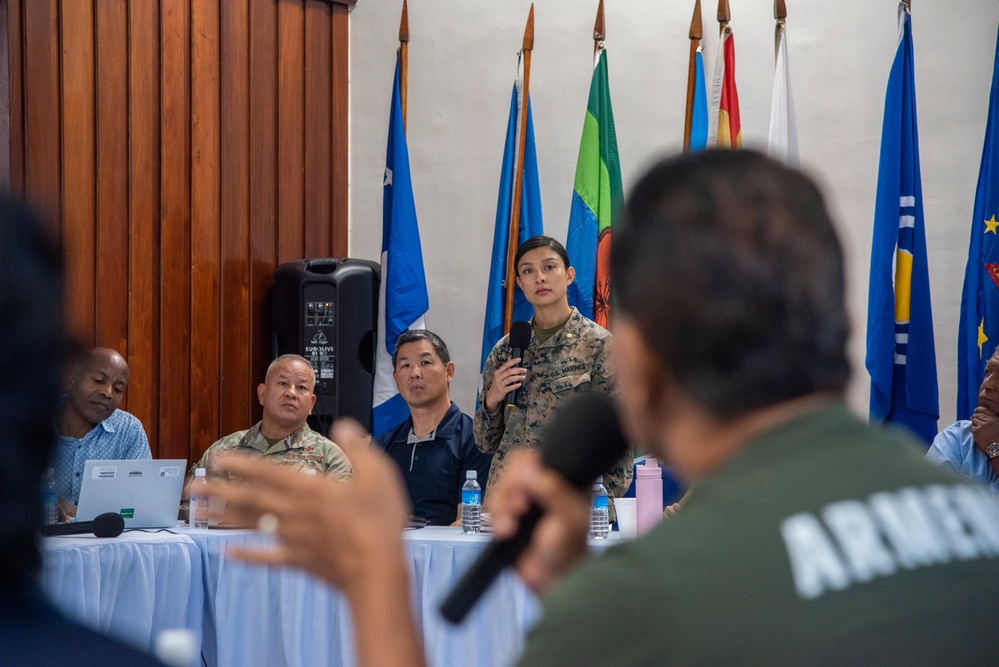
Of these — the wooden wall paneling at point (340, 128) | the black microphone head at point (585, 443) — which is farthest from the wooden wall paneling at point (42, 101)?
the black microphone head at point (585, 443)

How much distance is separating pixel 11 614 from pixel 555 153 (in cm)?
557

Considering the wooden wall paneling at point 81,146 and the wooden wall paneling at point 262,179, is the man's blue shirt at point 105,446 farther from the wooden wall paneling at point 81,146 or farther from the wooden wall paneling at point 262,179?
the wooden wall paneling at point 262,179

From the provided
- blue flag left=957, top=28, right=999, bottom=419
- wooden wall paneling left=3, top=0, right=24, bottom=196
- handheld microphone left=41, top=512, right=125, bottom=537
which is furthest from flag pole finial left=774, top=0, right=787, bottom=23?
handheld microphone left=41, top=512, right=125, bottom=537

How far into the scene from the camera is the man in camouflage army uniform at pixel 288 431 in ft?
14.8

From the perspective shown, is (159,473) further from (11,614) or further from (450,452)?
(11,614)

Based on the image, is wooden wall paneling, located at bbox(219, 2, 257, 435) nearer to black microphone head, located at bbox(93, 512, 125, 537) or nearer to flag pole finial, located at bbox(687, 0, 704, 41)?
black microphone head, located at bbox(93, 512, 125, 537)

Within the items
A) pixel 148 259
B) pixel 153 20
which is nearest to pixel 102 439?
pixel 148 259

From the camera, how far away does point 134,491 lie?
12.5ft

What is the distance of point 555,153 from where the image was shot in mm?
6047

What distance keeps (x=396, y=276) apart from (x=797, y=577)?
207 inches

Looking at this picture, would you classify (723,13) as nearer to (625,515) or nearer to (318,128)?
(318,128)

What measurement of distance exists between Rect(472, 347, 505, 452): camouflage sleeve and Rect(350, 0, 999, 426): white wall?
1796 mm

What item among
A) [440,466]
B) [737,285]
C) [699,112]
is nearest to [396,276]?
[440,466]

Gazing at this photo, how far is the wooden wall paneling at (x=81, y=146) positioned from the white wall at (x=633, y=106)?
1.56 m
